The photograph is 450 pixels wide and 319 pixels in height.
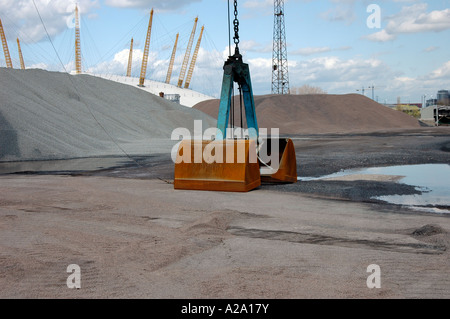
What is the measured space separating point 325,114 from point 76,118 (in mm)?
41811

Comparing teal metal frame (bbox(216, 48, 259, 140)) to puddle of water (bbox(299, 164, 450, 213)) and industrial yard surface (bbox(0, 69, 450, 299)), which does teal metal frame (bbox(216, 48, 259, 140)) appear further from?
puddle of water (bbox(299, 164, 450, 213))

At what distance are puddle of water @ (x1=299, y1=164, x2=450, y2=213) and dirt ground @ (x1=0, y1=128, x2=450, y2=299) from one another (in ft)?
1.72

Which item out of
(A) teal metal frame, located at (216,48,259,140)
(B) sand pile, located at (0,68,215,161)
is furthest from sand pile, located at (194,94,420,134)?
(A) teal metal frame, located at (216,48,259,140)

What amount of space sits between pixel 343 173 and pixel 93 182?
598cm

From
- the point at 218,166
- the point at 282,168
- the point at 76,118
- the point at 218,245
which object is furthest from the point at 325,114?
the point at 218,245

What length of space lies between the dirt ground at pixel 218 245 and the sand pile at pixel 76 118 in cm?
1240

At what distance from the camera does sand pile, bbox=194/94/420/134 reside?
59.6 m

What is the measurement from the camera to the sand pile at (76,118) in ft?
69.3

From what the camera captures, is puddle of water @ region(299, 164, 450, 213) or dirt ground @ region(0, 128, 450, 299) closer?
dirt ground @ region(0, 128, 450, 299)

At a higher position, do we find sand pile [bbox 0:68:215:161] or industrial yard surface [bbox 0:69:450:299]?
sand pile [bbox 0:68:215:161]

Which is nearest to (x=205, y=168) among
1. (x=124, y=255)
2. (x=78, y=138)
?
(x=124, y=255)

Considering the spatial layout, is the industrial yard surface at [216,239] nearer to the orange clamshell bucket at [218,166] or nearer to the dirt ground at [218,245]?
the dirt ground at [218,245]

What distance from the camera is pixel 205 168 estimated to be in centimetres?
982

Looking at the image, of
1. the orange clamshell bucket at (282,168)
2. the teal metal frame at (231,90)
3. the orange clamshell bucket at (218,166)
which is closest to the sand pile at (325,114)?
the teal metal frame at (231,90)
